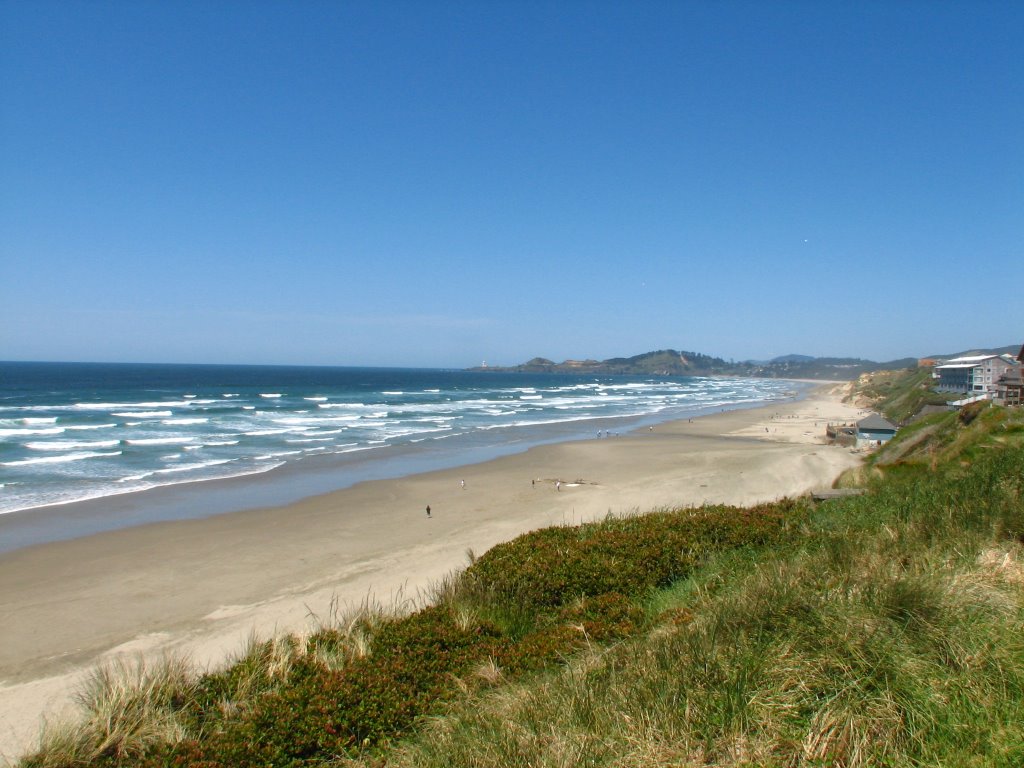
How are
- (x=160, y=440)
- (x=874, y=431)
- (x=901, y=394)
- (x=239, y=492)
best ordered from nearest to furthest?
1. (x=239, y=492)
2. (x=874, y=431)
3. (x=160, y=440)
4. (x=901, y=394)

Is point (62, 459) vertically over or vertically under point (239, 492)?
over

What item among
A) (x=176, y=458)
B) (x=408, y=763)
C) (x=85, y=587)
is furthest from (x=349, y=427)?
(x=408, y=763)

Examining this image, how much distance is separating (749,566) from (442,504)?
1533cm

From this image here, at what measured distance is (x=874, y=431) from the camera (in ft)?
111

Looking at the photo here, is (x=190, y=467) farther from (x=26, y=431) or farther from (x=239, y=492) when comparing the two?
(x=26, y=431)

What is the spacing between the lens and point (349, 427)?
145ft

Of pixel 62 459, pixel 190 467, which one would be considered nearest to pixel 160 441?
pixel 62 459

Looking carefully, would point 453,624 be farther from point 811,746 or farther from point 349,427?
point 349,427

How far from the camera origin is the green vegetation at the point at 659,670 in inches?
119

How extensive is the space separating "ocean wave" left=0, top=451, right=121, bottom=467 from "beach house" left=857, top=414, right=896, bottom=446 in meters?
38.4

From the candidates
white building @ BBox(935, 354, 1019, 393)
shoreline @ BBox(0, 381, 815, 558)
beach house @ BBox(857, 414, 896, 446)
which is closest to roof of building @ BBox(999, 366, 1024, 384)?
white building @ BBox(935, 354, 1019, 393)

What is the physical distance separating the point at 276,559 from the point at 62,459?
20.2 metres

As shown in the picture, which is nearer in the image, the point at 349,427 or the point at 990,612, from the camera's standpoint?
the point at 990,612

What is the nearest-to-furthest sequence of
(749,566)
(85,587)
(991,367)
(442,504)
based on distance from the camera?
1. (749,566)
2. (85,587)
3. (442,504)
4. (991,367)
